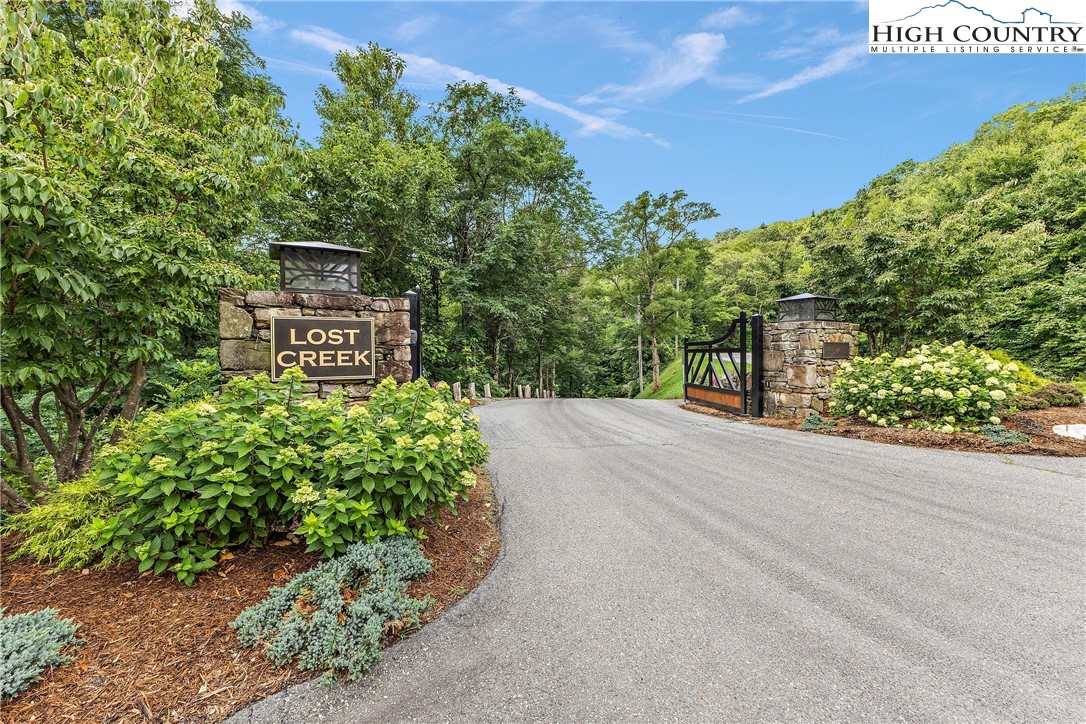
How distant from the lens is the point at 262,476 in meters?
1.98

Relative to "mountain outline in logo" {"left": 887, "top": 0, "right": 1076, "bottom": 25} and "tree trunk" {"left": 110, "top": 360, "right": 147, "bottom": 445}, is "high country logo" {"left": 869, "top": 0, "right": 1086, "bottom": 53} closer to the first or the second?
"mountain outline in logo" {"left": 887, "top": 0, "right": 1076, "bottom": 25}

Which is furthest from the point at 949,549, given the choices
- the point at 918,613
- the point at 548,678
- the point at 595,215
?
the point at 595,215

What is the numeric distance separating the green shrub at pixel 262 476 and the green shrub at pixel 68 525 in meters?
0.11

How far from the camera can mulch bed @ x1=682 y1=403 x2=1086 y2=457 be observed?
3.94m

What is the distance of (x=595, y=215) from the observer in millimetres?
17297

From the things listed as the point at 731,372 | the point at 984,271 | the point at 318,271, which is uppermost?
the point at 984,271

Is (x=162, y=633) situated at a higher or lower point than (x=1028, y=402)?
lower

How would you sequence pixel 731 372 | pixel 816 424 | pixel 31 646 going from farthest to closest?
pixel 731 372 → pixel 816 424 → pixel 31 646

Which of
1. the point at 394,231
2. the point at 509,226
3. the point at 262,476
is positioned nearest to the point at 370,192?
the point at 394,231

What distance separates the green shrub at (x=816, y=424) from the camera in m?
5.57

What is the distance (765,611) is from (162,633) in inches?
103

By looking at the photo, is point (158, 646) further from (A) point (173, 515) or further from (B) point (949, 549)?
(B) point (949, 549)

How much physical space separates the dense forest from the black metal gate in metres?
2.46

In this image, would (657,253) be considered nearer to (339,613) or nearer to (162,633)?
(339,613)
